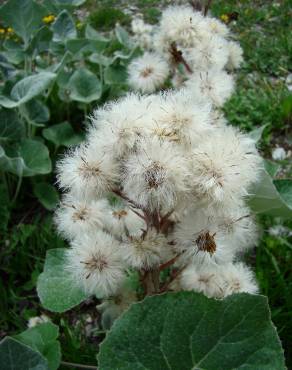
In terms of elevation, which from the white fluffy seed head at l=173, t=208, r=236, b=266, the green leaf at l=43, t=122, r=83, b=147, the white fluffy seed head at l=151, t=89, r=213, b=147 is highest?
the white fluffy seed head at l=151, t=89, r=213, b=147

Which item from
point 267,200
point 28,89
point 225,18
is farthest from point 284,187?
point 225,18

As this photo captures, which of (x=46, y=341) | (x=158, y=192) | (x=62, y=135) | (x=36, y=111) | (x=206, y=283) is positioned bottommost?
(x=62, y=135)

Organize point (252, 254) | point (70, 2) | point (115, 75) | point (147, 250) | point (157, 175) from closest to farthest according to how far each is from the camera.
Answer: point (157, 175) → point (147, 250) → point (252, 254) → point (115, 75) → point (70, 2)

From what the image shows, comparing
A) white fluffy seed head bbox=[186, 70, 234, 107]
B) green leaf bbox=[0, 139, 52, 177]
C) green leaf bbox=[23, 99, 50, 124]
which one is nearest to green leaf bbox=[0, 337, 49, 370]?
white fluffy seed head bbox=[186, 70, 234, 107]

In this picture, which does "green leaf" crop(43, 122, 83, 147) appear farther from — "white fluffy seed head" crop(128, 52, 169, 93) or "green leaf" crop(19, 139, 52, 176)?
"white fluffy seed head" crop(128, 52, 169, 93)

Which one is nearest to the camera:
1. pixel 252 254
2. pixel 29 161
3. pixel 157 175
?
pixel 157 175

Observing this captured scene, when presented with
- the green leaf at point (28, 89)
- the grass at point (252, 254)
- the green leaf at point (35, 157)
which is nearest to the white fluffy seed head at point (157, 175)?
the grass at point (252, 254)

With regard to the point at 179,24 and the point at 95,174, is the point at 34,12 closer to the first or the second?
the point at 179,24

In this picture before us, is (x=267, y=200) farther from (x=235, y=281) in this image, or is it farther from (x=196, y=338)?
(x=196, y=338)
